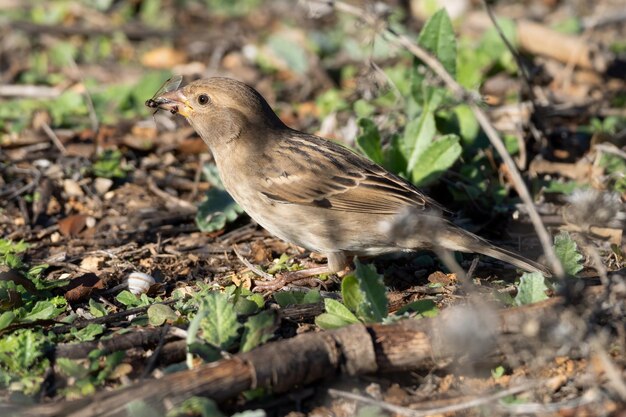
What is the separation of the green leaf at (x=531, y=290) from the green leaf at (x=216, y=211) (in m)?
2.38

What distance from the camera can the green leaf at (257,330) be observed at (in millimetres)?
4070

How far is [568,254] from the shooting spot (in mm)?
4793

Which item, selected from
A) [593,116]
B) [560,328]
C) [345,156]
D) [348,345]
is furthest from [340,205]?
[593,116]

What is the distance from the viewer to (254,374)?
3.69 metres

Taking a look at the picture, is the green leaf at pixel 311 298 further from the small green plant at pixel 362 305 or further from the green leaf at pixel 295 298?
the small green plant at pixel 362 305

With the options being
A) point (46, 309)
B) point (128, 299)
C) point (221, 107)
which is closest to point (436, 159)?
point (221, 107)


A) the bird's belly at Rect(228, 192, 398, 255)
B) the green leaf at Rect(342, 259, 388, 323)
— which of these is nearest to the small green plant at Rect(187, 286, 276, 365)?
the green leaf at Rect(342, 259, 388, 323)

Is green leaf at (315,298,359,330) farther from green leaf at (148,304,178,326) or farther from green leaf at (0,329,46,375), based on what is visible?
green leaf at (0,329,46,375)

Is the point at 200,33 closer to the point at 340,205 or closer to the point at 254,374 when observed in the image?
the point at 340,205

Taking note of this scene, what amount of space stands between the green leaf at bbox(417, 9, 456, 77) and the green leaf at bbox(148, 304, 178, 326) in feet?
9.75

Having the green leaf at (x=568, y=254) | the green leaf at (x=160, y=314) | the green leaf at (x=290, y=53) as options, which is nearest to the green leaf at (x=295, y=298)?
the green leaf at (x=160, y=314)

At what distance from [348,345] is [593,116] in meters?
4.70

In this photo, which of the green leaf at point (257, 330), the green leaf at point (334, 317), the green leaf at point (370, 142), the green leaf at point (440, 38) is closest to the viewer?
the green leaf at point (257, 330)

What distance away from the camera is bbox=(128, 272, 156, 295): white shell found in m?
5.19
